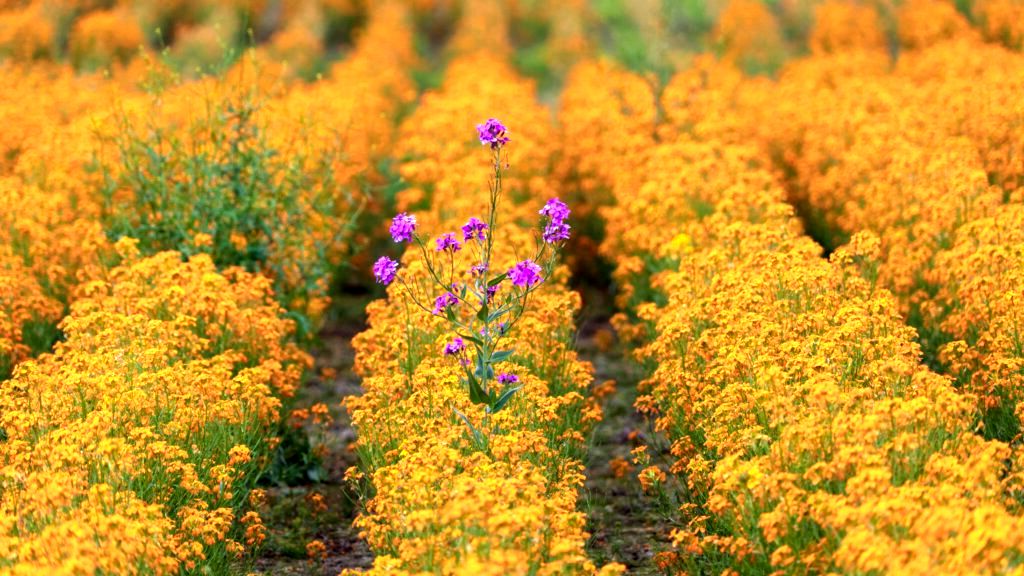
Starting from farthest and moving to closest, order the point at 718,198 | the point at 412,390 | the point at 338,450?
the point at 718,198, the point at 338,450, the point at 412,390

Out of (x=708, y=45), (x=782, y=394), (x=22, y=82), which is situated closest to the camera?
(x=782, y=394)

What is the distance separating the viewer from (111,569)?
5.34 metres

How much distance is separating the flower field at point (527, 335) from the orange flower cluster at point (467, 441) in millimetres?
31

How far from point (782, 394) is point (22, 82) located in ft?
47.7

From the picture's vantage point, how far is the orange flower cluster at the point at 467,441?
551 cm

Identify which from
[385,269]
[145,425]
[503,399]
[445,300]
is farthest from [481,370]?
[145,425]

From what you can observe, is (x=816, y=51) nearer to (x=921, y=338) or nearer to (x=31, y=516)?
(x=921, y=338)

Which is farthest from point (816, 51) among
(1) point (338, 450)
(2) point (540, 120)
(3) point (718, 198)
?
(1) point (338, 450)

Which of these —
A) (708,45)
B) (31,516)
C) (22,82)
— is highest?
(708,45)

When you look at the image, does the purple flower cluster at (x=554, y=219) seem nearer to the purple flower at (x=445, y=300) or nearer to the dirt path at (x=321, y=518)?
the purple flower at (x=445, y=300)

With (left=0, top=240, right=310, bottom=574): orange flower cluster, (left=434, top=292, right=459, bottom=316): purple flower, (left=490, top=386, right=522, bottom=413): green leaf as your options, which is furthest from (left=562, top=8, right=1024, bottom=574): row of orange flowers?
(left=0, top=240, right=310, bottom=574): orange flower cluster

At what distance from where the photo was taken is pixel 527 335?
8.47 meters

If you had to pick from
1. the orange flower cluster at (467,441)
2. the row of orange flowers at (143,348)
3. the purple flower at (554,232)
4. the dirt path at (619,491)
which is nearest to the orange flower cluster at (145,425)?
the row of orange flowers at (143,348)

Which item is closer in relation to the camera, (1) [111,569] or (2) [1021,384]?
(1) [111,569]
